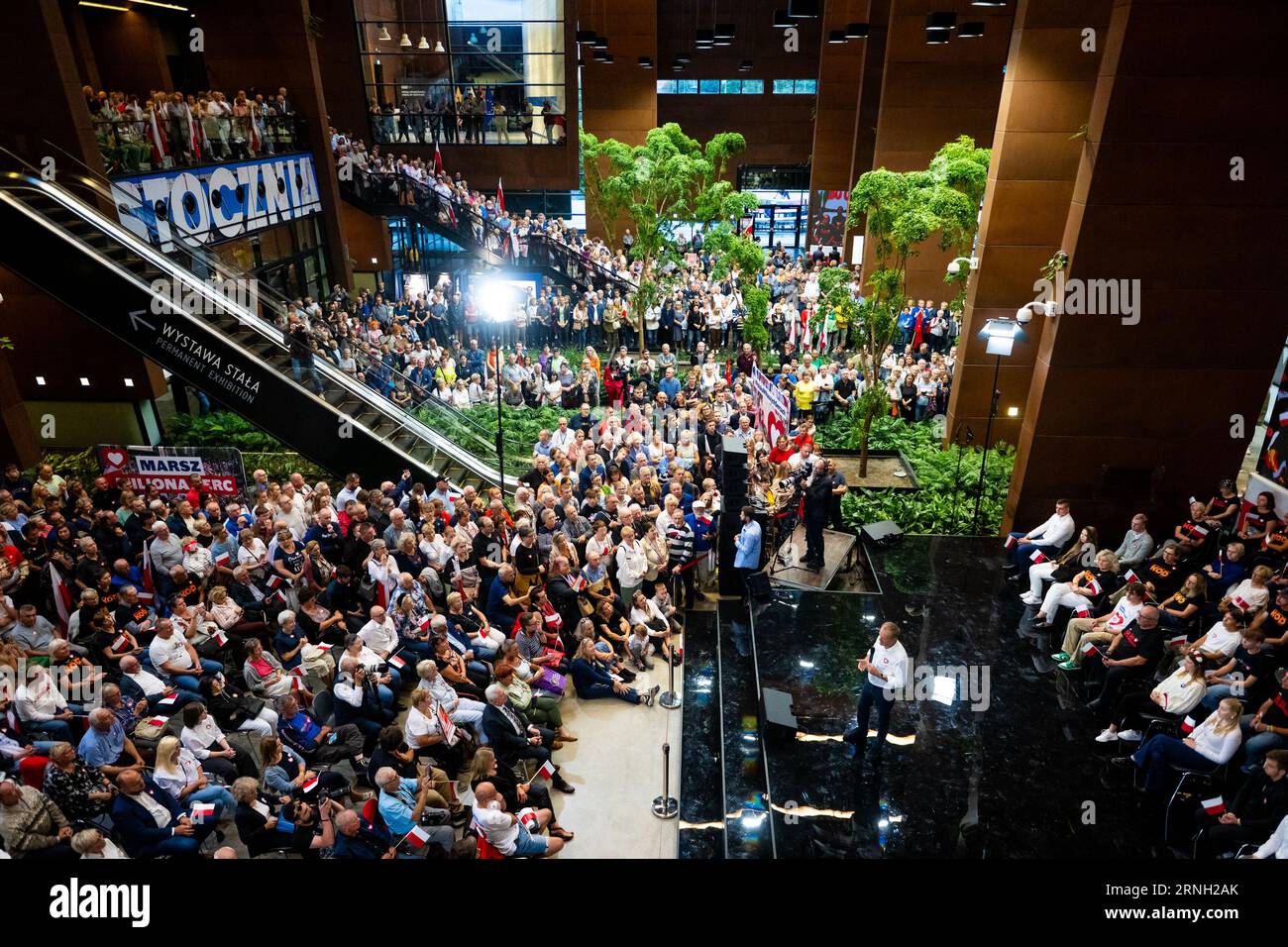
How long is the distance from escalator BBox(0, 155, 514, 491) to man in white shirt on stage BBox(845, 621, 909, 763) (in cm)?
733

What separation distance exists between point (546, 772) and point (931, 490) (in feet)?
27.2

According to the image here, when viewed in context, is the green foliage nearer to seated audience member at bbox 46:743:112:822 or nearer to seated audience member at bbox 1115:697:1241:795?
seated audience member at bbox 1115:697:1241:795

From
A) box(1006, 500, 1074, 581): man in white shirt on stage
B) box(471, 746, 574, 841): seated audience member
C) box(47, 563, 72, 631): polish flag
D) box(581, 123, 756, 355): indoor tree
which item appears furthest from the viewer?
Answer: box(581, 123, 756, 355): indoor tree

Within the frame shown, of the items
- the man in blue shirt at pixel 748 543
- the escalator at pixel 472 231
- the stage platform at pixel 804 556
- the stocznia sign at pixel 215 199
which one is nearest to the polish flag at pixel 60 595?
the stocznia sign at pixel 215 199

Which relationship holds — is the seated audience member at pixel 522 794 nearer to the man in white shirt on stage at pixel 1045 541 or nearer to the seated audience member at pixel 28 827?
the seated audience member at pixel 28 827

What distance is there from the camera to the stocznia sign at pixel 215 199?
12.4 m

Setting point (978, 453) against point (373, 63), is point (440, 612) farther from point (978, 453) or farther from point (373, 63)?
point (373, 63)

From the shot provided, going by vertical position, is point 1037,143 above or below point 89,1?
below

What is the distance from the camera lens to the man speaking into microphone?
10305 millimetres

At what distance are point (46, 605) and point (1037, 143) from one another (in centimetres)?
1511

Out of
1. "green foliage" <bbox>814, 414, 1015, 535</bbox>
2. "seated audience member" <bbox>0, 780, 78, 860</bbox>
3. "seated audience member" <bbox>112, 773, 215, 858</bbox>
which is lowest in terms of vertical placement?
"green foliage" <bbox>814, 414, 1015, 535</bbox>

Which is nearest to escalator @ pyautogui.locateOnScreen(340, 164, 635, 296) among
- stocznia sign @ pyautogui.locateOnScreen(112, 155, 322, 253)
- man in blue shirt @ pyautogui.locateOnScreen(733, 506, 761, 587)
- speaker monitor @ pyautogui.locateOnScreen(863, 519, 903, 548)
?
stocznia sign @ pyautogui.locateOnScreen(112, 155, 322, 253)

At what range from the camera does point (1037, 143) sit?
1285 centimetres
